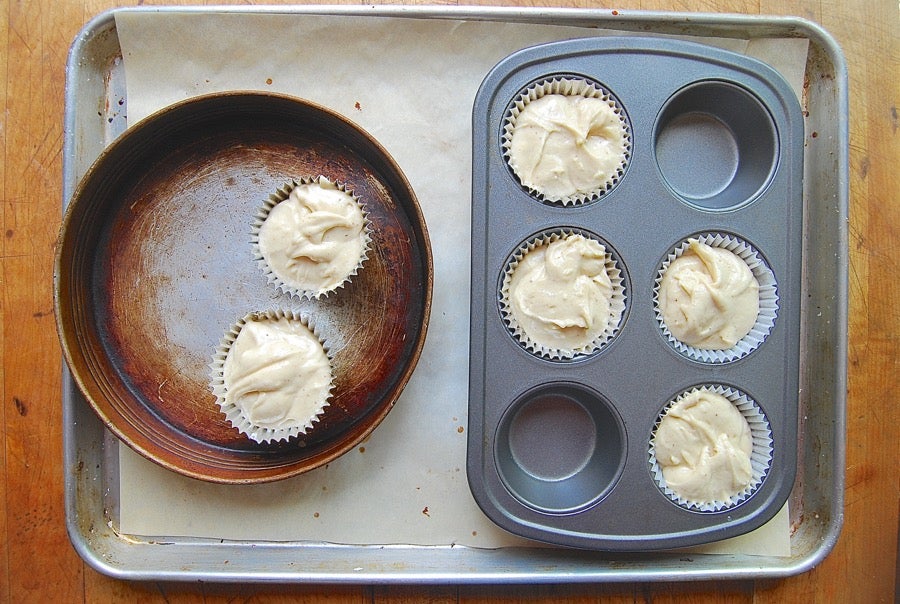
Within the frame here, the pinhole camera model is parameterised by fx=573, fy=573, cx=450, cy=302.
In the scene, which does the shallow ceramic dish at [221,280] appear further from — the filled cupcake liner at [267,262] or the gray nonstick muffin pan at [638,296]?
the gray nonstick muffin pan at [638,296]

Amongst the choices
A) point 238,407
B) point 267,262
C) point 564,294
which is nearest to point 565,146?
point 564,294

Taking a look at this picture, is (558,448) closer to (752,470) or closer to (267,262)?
(752,470)

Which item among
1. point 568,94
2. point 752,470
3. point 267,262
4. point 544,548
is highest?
point 568,94

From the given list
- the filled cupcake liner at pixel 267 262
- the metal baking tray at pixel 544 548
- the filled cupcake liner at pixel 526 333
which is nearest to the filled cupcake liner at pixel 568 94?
the filled cupcake liner at pixel 526 333

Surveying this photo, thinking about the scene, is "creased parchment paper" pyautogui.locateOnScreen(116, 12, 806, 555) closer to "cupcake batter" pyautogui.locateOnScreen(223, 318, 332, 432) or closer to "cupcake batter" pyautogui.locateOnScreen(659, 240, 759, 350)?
"cupcake batter" pyautogui.locateOnScreen(223, 318, 332, 432)

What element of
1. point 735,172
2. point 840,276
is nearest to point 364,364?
point 735,172
